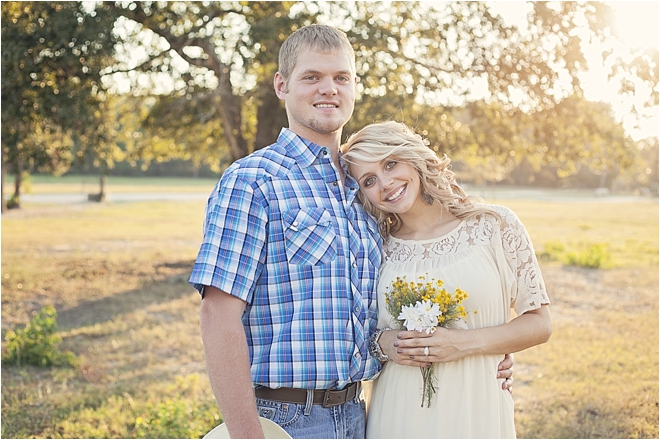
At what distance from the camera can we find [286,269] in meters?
2.50

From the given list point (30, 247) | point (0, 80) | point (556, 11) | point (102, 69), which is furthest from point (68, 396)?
point (30, 247)

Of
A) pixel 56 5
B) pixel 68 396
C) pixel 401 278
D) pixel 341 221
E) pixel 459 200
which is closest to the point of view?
pixel 341 221

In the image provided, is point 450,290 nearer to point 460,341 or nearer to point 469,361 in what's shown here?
point 460,341

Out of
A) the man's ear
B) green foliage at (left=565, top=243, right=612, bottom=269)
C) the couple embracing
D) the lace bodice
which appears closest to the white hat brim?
the couple embracing

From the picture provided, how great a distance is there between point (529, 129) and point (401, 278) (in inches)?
349

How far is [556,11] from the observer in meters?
8.78

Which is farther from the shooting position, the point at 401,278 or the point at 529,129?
the point at 529,129

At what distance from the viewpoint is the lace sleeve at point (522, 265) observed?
297 centimetres

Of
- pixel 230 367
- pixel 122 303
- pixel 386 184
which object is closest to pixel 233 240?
pixel 230 367

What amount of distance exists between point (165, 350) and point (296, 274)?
6383 millimetres

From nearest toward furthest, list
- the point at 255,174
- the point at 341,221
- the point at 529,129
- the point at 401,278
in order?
the point at 255,174 < the point at 341,221 < the point at 401,278 < the point at 529,129

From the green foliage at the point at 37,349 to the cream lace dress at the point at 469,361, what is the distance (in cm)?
551

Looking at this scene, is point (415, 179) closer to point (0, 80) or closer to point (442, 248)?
point (442, 248)

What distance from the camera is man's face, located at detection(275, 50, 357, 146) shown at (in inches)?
110
